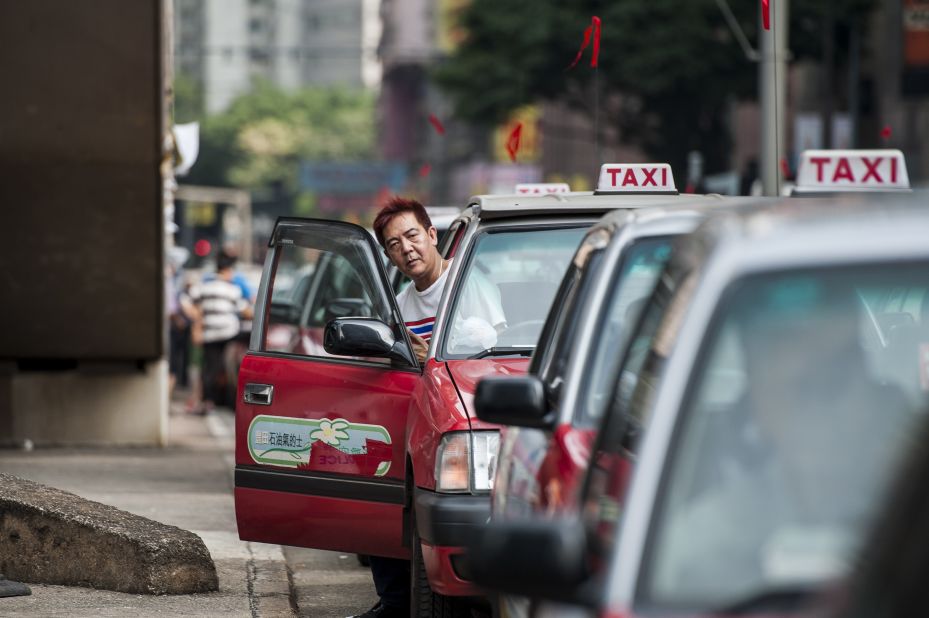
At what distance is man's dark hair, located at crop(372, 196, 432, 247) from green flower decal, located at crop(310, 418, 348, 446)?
858 mm

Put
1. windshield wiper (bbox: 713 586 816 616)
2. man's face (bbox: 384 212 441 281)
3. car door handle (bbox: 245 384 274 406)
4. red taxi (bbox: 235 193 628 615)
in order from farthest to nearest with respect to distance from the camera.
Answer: man's face (bbox: 384 212 441 281), car door handle (bbox: 245 384 274 406), red taxi (bbox: 235 193 628 615), windshield wiper (bbox: 713 586 816 616)

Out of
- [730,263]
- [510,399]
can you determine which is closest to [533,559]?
[730,263]

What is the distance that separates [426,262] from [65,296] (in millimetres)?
7428

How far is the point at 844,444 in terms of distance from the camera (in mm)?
2869

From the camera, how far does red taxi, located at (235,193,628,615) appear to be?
21.9 feet

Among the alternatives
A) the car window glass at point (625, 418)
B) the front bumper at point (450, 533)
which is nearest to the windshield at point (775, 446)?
the car window glass at point (625, 418)

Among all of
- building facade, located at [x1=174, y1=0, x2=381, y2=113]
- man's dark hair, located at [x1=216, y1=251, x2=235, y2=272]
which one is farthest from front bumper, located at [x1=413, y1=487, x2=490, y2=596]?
building facade, located at [x1=174, y1=0, x2=381, y2=113]

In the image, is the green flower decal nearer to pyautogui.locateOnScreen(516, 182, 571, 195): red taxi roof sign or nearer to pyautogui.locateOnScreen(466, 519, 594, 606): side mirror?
pyautogui.locateOnScreen(516, 182, 571, 195): red taxi roof sign

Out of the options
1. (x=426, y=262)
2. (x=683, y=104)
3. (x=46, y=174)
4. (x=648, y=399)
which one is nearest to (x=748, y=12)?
(x=683, y=104)

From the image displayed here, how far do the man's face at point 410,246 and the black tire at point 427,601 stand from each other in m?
1.36

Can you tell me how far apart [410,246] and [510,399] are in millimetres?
3226

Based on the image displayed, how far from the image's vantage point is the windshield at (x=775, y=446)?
9.20 feet

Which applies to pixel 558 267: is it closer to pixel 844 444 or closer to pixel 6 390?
pixel 844 444

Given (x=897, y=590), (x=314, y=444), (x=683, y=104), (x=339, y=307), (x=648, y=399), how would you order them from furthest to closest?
(x=683, y=104) → (x=339, y=307) → (x=314, y=444) → (x=648, y=399) → (x=897, y=590)
